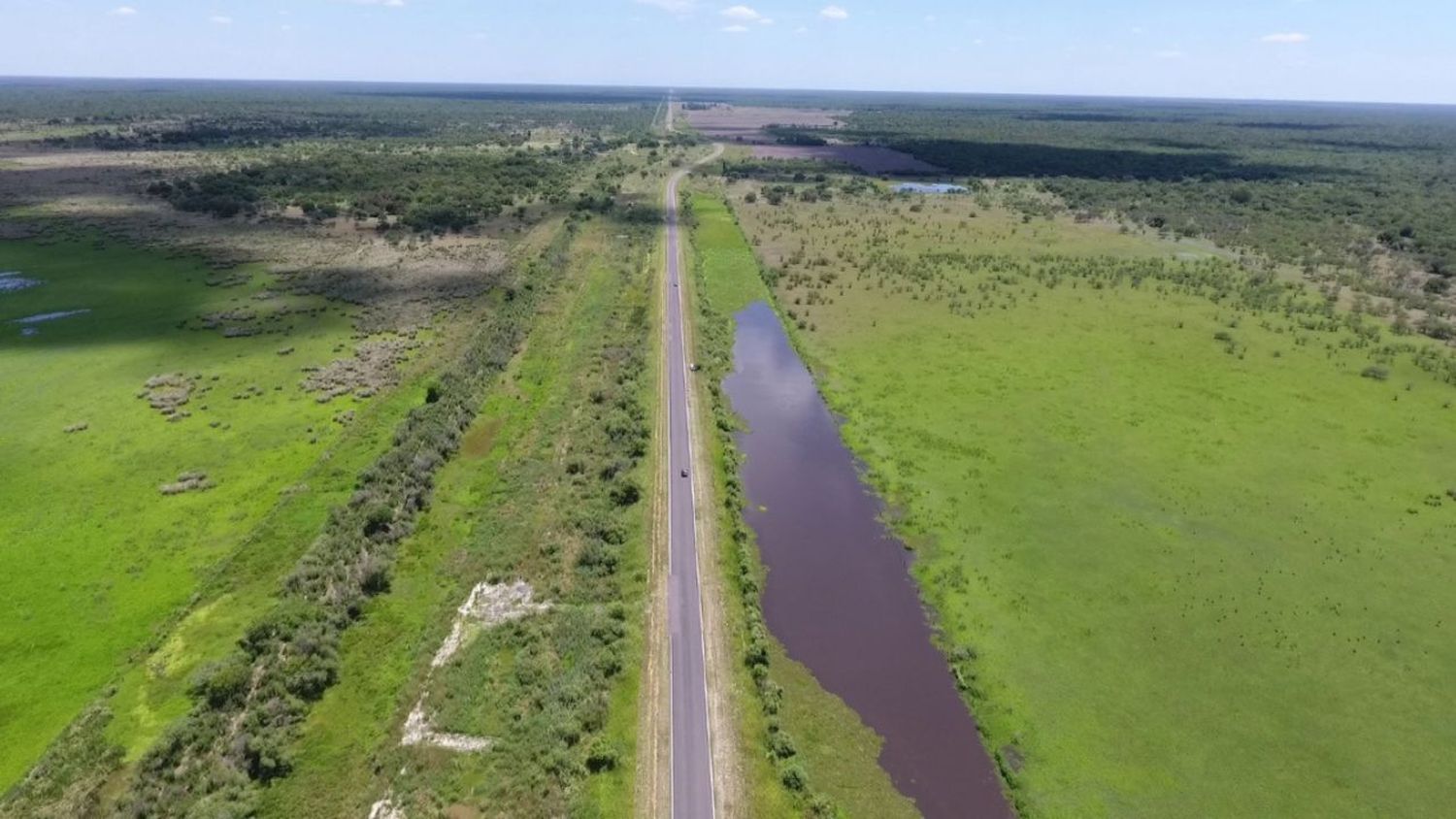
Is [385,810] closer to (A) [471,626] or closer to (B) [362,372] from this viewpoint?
(A) [471,626]

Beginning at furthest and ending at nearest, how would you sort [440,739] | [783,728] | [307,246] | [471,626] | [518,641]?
[307,246]
[471,626]
[518,641]
[783,728]
[440,739]

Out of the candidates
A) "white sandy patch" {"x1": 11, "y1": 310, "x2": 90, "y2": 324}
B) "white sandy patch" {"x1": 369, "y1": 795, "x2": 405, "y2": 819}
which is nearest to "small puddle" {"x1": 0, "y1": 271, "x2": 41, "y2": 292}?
"white sandy patch" {"x1": 11, "y1": 310, "x2": 90, "y2": 324}

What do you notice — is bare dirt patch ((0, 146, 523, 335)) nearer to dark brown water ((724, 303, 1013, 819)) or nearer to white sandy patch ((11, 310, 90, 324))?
white sandy patch ((11, 310, 90, 324))

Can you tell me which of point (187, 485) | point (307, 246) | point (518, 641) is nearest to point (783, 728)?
point (518, 641)

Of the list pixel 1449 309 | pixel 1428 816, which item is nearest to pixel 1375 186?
pixel 1449 309

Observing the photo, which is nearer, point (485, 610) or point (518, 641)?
point (518, 641)

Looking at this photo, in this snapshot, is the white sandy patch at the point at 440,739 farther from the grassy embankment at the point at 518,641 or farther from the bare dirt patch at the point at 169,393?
the bare dirt patch at the point at 169,393

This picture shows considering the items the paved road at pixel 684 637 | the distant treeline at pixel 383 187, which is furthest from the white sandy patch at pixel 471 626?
the distant treeline at pixel 383 187
